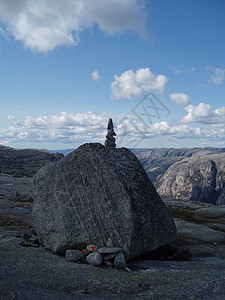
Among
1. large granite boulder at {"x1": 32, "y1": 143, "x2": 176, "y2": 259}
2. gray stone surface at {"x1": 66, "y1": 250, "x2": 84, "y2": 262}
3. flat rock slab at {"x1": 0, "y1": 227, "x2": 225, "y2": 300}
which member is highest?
large granite boulder at {"x1": 32, "y1": 143, "x2": 176, "y2": 259}

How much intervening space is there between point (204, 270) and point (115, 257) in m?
5.76

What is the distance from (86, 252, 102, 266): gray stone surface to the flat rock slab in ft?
1.69

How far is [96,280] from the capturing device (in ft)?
38.1

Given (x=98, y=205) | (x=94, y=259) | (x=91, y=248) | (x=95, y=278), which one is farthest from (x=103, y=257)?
(x=98, y=205)

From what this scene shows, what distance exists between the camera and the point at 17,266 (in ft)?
41.0

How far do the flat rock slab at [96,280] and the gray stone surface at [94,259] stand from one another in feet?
1.69

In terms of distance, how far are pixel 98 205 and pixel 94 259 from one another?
451cm

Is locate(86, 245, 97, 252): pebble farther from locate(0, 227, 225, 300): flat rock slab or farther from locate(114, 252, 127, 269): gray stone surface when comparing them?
locate(114, 252, 127, 269): gray stone surface

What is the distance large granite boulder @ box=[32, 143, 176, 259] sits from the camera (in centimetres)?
1688

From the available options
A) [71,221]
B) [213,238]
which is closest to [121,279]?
[71,221]

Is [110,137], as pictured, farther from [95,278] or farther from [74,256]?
[95,278]

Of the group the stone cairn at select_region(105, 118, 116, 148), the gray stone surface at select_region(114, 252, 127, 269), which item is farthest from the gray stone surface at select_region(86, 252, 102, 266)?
the stone cairn at select_region(105, 118, 116, 148)

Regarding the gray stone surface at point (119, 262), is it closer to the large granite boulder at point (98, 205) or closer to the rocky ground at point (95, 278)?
the rocky ground at point (95, 278)

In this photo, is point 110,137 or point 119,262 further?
point 110,137
